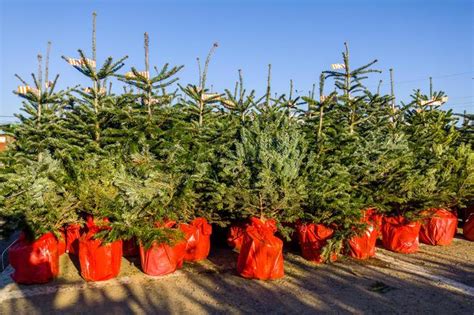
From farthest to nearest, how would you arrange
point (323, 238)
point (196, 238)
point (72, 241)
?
point (72, 241) → point (196, 238) → point (323, 238)

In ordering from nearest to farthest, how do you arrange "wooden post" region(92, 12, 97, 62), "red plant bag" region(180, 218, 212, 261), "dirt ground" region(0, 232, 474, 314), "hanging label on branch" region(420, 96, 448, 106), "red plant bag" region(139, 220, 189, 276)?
"dirt ground" region(0, 232, 474, 314) → "red plant bag" region(139, 220, 189, 276) → "red plant bag" region(180, 218, 212, 261) → "wooden post" region(92, 12, 97, 62) → "hanging label on branch" region(420, 96, 448, 106)

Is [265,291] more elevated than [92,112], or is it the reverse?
[92,112]

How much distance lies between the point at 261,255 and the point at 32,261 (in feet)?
11.1

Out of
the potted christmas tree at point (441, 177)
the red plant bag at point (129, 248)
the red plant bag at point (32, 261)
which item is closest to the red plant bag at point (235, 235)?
the red plant bag at point (129, 248)

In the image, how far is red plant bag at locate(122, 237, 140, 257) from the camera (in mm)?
7242

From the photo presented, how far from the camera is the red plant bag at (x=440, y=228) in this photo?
27.1 feet

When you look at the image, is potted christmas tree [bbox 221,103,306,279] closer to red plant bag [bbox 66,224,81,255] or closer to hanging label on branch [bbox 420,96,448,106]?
red plant bag [bbox 66,224,81,255]

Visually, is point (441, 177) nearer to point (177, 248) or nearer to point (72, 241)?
point (177, 248)

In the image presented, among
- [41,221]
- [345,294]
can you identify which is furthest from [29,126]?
[345,294]

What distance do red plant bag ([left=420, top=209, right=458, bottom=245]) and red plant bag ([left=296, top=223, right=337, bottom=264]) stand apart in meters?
2.71

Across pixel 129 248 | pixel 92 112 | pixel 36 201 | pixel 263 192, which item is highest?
pixel 92 112

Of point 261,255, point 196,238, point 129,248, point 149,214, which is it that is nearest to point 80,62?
point 149,214

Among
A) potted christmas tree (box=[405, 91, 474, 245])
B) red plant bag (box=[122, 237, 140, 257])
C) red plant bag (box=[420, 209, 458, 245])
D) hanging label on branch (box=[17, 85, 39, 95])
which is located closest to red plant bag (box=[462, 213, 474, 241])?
potted christmas tree (box=[405, 91, 474, 245])

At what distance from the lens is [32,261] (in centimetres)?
580
